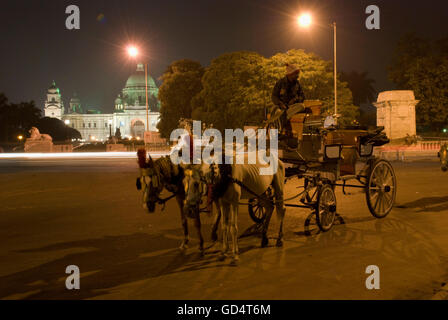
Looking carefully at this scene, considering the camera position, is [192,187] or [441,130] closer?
[192,187]

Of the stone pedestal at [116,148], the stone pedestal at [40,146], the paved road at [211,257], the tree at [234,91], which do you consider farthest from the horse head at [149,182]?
the stone pedestal at [40,146]

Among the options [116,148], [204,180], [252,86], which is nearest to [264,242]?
[204,180]

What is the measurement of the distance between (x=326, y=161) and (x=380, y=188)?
1639 mm

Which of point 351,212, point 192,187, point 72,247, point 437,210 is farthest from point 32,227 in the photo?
point 437,210

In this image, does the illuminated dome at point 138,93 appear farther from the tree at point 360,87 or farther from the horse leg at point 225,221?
the horse leg at point 225,221

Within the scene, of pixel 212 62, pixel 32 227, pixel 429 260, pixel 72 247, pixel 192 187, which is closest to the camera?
pixel 192 187

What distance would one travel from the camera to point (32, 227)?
31.8 ft

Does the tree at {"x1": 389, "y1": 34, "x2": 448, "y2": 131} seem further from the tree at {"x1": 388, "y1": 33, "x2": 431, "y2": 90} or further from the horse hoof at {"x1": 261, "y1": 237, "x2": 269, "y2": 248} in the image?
the horse hoof at {"x1": 261, "y1": 237, "x2": 269, "y2": 248}

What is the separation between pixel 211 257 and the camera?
712 centimetres

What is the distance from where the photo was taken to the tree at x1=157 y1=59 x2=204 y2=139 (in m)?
61.0

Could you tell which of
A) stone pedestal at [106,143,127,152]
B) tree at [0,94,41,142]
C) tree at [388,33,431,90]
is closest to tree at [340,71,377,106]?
tree at [388,33,431,90]
